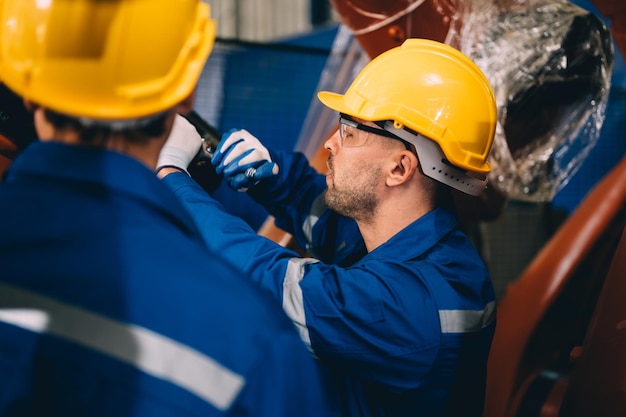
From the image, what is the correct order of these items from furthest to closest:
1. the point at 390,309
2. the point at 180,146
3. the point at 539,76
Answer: the point at 539,76 < the point at 180,146 < the point at 390,309

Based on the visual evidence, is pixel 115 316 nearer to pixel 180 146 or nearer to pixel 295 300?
pixel 295 300

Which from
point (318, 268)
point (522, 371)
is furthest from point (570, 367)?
point (318, 268)

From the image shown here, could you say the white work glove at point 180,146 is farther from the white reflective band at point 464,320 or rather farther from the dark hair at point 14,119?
the white reflective band at point 464,320

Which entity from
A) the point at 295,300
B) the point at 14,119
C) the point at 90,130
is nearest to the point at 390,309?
the point at 295,300

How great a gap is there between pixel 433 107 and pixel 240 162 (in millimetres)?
556

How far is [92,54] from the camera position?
0.88m

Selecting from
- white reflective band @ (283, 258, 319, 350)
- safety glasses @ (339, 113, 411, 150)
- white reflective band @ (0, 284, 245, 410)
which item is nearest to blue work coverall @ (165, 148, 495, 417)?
white reflective band @ (283, 258, 319, 350)

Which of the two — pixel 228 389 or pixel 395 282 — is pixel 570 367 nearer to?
pixel 395 282

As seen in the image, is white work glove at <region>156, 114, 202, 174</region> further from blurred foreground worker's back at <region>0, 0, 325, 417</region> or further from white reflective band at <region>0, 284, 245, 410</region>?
white reflective band at <region>0, 284, 245, 410</region>

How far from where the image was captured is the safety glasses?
1695 millimetres

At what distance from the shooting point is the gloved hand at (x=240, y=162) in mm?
1697

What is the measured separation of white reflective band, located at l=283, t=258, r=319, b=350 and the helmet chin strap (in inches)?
18.9

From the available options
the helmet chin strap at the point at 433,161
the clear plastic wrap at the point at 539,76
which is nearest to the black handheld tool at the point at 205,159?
the helmet chin strap at the point at 433,161

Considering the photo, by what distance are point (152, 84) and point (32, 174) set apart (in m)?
0.23
